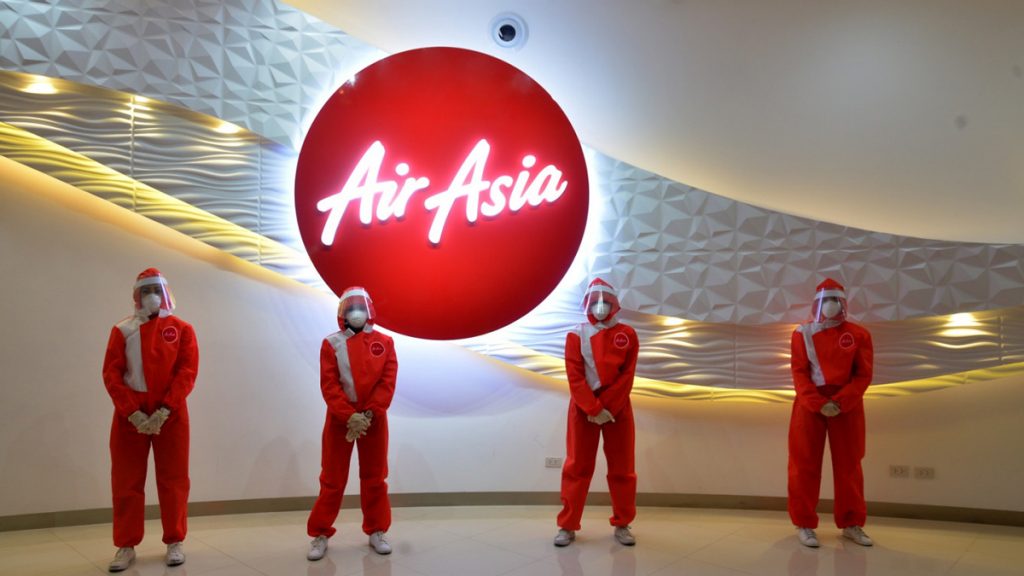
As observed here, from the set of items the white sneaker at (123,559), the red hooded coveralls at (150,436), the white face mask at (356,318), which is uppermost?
the white face mask at (356,318)

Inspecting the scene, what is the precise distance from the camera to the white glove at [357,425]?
3.60 m

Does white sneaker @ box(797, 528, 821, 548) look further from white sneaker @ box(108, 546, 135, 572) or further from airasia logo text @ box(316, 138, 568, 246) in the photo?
white sneaker @ box(108, 546, 135, 572)

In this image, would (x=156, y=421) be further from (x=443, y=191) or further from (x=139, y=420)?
(x=443, y=191)

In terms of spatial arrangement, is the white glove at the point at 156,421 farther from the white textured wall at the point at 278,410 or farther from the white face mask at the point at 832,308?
the white face mask at the point at 832,308

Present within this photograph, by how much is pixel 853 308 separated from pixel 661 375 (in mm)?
1379

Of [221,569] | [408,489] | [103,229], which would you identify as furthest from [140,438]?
[408,489]

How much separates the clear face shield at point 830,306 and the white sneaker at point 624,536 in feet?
5.81

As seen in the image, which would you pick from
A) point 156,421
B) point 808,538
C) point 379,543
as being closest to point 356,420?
point 379,543

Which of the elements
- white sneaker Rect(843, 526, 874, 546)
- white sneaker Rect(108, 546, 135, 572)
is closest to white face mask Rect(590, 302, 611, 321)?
white sneaker Rect(843, 526, 874, 546)

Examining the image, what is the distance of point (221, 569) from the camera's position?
3340mm

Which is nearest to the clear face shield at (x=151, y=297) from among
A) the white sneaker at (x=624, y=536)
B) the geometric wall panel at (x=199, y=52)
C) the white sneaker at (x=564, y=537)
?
the geometric wall panel at (x=199, y=52)

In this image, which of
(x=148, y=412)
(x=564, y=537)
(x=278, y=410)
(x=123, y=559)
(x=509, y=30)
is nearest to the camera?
(x=123, y=559)

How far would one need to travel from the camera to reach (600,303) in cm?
411

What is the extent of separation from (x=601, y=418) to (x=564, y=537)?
0.73 m
